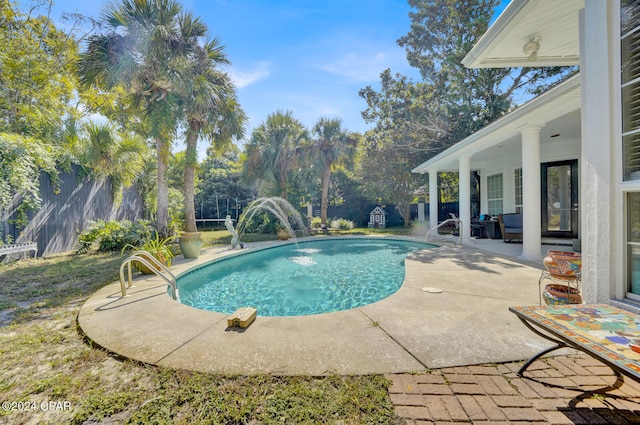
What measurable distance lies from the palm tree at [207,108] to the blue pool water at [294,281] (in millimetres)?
3547

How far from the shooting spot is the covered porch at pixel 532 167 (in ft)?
18.3

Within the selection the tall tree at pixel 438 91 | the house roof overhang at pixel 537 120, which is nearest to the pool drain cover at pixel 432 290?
the house roof overhang at pixel 537 120

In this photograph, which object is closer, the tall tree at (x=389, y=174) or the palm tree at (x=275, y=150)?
the palm tree at (x=275, y=150)

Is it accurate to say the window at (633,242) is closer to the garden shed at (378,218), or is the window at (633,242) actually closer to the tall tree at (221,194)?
the garden shed at (378,218)

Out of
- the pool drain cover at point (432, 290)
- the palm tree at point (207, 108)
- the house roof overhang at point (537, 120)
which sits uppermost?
the palm tree at point (207, 108)

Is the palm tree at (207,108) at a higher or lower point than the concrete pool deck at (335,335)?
higher

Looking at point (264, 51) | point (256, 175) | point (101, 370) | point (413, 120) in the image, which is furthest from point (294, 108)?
point (101, 370)

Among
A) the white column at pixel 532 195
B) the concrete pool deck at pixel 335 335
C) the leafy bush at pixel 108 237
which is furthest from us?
the leafy bush at pixel 108 237

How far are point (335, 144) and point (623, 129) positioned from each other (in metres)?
13.5

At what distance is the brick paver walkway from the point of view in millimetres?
1563

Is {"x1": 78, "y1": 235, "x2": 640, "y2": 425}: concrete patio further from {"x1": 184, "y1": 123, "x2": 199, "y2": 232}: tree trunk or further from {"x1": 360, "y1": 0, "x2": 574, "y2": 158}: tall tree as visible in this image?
{"x1": 360, "y1": 0, "x2": 574, "y2": 158}: tall tree

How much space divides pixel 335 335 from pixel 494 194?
1188 centimetres

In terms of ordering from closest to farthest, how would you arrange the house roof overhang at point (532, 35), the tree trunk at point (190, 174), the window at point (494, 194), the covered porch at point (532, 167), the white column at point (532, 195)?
1. the house roof overhang at point (532, 35)
2. the covered porch at point (532, 167)
3. the white column at point (532, 195)
4. the tree trunk at point (190, 174)
5. the window at point (494, 194)

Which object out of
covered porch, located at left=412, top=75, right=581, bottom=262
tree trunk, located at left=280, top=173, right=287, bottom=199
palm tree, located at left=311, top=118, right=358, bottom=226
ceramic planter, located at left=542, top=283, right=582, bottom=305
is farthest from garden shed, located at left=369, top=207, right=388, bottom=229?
ceramic planter, located at left=542, top=283, right=582, bottom=305
